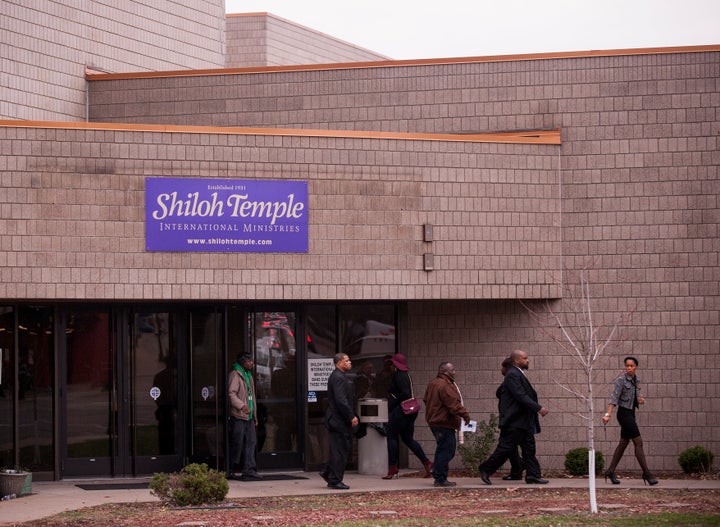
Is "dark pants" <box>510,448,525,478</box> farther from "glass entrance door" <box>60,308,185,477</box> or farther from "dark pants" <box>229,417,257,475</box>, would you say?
"glass entrance door" <box>60,308,185,477</box>

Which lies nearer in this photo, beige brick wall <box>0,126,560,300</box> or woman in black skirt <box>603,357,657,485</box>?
beige brick wall <box>0,126,560,300</box>

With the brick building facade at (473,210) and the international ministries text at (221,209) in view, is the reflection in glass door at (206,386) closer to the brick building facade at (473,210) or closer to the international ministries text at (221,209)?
the brick building facade at (473,210)

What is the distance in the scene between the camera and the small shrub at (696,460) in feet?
59.5

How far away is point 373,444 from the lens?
60.7 feet

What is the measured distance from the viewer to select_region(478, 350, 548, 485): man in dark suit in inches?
659

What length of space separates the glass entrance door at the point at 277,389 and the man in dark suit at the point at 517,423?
324cm

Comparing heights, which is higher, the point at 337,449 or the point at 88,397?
the point at 88,397

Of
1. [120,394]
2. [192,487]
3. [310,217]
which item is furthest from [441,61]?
[192,487]

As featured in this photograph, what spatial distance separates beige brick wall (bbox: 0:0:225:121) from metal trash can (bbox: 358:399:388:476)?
6.82 m

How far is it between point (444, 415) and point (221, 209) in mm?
4203

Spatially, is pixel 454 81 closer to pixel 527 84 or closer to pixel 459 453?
pixel 527 84

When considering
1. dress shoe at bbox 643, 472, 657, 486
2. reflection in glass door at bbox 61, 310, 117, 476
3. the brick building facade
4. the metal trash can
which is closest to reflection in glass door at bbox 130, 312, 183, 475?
the brick building facade

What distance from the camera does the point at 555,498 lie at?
1536cm

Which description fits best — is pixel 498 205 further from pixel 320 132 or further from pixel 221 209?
pixel 221 209
